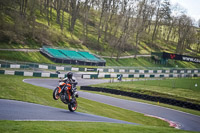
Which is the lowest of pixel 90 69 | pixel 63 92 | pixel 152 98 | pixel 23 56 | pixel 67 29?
pixel 152 98

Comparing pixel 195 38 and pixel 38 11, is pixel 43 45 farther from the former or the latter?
pixel 195 38

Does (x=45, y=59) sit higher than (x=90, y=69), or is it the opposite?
(x=45, y=59)

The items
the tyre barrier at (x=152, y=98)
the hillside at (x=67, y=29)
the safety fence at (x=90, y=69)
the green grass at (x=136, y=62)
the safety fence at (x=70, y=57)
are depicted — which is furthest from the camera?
the green grass at (x=136, y=62)

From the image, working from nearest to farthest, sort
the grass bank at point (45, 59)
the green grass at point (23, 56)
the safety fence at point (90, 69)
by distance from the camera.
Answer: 1. the safety fence at point (90, 69)
2. the green grass at point (23, 56)
3. the grass bank at point (45, 59)

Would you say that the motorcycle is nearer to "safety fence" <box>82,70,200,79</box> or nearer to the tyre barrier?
the tyre barrier

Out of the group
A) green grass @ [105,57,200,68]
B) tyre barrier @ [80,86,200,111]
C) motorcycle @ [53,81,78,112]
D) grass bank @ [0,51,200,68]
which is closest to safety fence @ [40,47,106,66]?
grass bank @ [0,51,200,68]

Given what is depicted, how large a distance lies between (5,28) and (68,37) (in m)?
22.6

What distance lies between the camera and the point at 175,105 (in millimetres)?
28703

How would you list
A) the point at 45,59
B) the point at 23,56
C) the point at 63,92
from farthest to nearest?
the point at 45,59 < the point at 23,56 < the point at 63,92

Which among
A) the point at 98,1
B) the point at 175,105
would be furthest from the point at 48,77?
the point at 98,1

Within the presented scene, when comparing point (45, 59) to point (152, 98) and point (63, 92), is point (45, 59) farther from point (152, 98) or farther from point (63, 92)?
point (63, 92)

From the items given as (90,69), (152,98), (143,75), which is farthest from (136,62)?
(152,98)

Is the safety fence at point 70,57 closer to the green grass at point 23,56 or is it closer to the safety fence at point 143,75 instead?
the green grass at point 23,56

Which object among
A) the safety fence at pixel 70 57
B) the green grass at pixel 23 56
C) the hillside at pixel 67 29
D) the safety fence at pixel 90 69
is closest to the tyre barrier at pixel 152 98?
the safety fence at pixel 90 69
